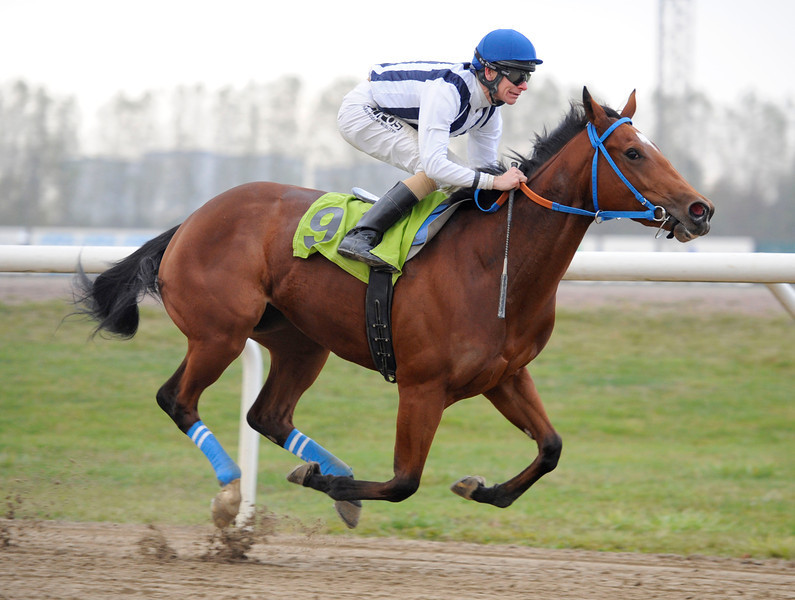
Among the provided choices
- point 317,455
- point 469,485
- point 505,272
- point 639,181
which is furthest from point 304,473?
point 639,181

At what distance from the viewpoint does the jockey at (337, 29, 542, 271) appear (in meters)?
3.52

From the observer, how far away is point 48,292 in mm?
12891

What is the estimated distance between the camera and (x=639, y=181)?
10.8 feet

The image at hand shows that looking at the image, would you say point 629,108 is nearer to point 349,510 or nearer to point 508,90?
point 508,90

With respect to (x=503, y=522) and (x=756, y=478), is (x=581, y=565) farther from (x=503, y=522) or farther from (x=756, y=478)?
(x=756, y=478)

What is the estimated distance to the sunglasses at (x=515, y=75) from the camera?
355 cm

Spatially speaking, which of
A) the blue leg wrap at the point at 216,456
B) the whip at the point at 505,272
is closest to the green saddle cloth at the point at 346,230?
the whip at the point at 505,272

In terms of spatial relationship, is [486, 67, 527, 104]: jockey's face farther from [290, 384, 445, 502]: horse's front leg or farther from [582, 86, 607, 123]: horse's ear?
[290, 384, 445, 502]: horse's front leg

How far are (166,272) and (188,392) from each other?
1.83 feet

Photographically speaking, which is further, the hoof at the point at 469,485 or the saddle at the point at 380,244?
the hoof at the point at 469,485

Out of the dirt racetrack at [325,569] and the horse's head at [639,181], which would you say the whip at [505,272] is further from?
the dirt racetrack at [325,569]

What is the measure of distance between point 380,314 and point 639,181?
44.3 inches

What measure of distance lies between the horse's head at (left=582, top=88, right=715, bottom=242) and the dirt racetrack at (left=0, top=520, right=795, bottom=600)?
4.70 feet

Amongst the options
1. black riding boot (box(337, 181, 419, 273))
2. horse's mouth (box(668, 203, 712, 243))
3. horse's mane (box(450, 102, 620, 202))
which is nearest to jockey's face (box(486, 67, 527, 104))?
horse's mane (box(450, 102, 620, 202))
